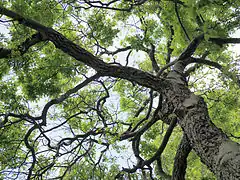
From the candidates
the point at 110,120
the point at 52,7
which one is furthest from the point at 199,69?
the point at 52,7

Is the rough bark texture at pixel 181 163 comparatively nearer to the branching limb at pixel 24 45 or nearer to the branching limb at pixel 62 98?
the branching limb at pixel 62 98

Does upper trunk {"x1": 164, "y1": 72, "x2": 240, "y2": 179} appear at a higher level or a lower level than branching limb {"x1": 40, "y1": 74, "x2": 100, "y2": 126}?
lower

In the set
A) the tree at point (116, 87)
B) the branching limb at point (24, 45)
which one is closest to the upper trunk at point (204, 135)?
the tree at point (116, 87)

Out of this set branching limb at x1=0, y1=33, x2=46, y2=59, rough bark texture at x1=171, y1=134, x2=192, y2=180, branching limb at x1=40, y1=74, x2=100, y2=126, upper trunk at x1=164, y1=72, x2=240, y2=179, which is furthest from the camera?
branching limb at x1=40, y1=74, x2=100, y2=126

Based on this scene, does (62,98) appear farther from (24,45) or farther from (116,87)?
(116,87)

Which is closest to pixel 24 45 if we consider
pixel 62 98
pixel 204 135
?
pixel 62 98

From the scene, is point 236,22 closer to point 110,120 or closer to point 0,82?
point 110,120

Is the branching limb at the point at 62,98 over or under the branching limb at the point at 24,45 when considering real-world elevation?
under

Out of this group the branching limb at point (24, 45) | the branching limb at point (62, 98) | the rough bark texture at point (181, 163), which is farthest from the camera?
the branching limb at point (62, 98)

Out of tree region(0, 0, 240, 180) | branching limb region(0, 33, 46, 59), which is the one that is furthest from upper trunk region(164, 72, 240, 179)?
branching limb region(0, 33, 46, 59)

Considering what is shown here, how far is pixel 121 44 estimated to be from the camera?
690 centimetres

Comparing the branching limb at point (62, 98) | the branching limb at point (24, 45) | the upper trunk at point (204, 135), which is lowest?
the upper trunk at point (204, 135)

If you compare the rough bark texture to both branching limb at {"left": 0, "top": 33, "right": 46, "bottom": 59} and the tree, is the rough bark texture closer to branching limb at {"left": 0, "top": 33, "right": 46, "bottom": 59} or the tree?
the tree

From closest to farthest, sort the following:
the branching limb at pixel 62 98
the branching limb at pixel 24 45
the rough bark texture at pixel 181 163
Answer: the rough bark texture at pixel 181 163
the branching limb at pixel 24 45
the branching limb at pixel 62 98
